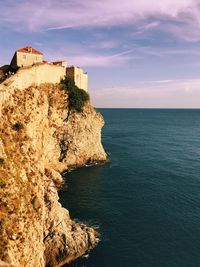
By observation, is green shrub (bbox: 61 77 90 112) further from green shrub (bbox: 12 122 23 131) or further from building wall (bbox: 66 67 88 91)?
green shrub (bbox: 12 122 23 131)

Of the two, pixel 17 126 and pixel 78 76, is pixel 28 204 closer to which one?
pixel 17 126

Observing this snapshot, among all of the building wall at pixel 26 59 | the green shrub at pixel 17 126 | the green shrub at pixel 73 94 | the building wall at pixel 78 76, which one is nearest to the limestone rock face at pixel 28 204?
the green shrub at pixel 17 126

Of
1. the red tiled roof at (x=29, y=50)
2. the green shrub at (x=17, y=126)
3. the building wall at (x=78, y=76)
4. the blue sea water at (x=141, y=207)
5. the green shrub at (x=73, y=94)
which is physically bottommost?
the blue sea water at (x=141, y=207)

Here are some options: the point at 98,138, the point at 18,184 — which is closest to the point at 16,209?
the point at 18,184

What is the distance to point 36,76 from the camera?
6662 cm

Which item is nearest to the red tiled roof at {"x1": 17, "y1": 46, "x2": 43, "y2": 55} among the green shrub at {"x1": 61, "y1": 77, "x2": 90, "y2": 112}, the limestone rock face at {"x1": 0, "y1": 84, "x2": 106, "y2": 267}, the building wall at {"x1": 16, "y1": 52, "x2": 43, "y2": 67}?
the building wall at {"x1": 16, "y1": 52, "x2": 43, "y2": 67}

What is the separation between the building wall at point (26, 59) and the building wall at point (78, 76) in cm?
1152

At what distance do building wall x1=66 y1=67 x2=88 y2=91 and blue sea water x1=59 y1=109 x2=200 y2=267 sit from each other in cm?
2718

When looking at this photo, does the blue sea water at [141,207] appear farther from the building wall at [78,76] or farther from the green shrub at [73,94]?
the building wall at [78,76]

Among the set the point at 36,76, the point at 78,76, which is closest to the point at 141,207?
the point at 36,76

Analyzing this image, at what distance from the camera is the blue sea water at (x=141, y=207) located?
42562 mm

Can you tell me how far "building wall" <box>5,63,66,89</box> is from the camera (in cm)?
5409

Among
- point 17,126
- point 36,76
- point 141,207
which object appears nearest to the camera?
point 17,126

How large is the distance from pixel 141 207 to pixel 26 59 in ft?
158
